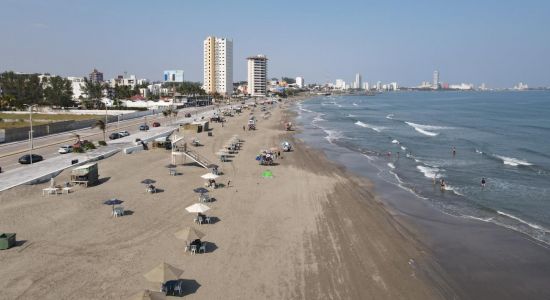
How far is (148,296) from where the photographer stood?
14312mm

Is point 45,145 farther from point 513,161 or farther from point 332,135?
point 513,161

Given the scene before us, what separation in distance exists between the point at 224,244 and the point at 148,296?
21.8 feet

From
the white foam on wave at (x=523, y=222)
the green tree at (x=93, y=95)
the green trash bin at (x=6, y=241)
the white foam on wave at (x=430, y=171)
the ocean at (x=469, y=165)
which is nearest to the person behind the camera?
the green trash bin at (x=6, y=241)

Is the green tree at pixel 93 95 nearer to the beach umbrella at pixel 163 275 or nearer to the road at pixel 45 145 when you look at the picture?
the road at pixel 45 145

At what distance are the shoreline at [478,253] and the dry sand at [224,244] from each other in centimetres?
92

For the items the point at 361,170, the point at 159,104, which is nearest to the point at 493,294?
the point at 361,170

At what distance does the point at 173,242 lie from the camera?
2058 cm

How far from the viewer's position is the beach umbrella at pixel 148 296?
558 inches

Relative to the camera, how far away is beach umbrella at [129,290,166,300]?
14.2 metres

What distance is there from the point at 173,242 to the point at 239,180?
44.7 feet

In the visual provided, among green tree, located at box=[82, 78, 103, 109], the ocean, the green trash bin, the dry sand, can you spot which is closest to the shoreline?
the dry sand

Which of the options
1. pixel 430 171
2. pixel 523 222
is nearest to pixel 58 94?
pixel 430 171

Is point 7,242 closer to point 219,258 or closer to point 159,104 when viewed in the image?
point 219,258

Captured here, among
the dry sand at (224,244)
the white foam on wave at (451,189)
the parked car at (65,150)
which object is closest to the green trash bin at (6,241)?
the dry sand at (224,244)
